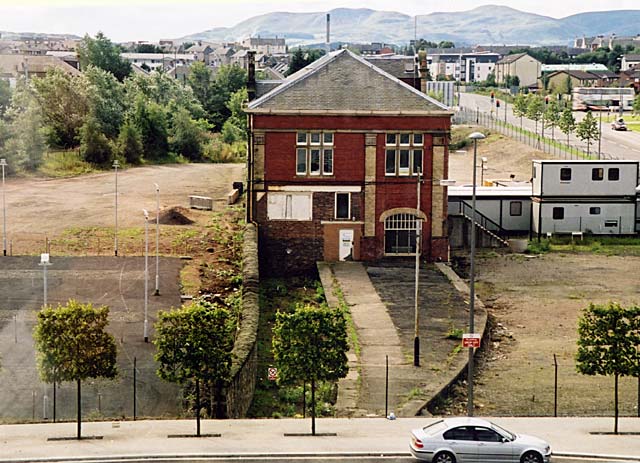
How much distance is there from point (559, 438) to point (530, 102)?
129 meters

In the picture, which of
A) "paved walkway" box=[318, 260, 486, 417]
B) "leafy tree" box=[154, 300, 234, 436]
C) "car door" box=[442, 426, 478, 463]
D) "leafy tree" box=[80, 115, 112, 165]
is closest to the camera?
"car door" box=[442, 426, 478, 463]

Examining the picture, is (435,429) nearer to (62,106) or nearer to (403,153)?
(403,153)

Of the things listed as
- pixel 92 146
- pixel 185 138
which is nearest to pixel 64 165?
pixel 92 146

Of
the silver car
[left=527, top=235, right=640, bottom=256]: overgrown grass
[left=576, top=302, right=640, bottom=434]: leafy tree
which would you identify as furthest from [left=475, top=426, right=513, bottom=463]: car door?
[left=527, top=235, right=640, bottom=256]: overgrown grass

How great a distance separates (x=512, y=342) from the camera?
4141 centimetres

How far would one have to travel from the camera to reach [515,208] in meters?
65.6

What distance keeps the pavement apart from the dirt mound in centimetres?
3679

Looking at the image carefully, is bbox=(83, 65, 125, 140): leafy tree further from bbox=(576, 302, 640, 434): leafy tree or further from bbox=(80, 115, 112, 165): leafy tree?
bbox=(576, 302, 640, 434): leafy tree

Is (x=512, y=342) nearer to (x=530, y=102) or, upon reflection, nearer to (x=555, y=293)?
(x=555, y=293)

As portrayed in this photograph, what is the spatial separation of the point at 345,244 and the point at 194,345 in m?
28.3

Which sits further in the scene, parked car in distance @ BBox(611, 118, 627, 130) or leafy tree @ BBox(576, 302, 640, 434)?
parked car in distance @ BBox(611, 118, 627, 130)

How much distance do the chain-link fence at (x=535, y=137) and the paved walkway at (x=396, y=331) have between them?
203 feet

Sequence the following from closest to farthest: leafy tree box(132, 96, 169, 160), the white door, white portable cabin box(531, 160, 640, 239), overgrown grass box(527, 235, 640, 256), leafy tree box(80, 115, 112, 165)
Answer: the white door → overgrown grass box(527, 235, 640, 256) → white portable cabin box(531, 160, 640, 239) → leafy tree box(80, 115, 112, 165) → leafy tree box(132, 96, 169, 160)

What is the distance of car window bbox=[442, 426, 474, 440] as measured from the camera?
24.5 meters
